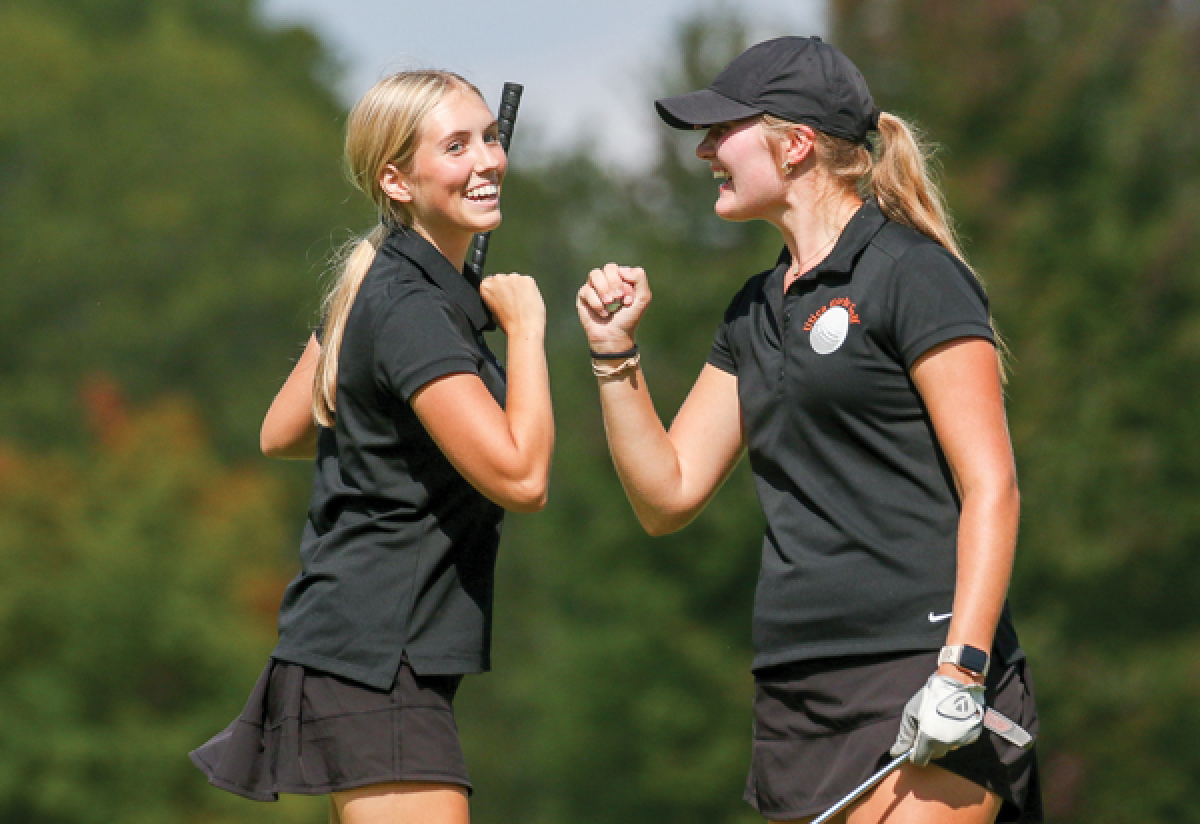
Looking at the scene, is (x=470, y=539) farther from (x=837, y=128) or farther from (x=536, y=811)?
(x=536, y=811)

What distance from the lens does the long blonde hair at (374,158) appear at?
3.81 metres

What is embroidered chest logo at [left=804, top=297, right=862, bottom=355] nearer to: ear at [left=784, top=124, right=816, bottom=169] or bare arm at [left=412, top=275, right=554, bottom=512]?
ear at [left=784, top=124, right=816, bottom=169]

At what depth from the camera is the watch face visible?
3.30 m

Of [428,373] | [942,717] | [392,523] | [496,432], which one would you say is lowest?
[942,717]

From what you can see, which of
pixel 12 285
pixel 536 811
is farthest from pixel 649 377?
pixel 12 285

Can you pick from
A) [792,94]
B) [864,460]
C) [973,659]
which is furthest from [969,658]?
[792,94]

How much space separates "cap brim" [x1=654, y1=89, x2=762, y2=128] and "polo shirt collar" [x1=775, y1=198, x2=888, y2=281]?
0.34m

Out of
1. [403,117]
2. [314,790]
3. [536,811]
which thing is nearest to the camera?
[314,790]

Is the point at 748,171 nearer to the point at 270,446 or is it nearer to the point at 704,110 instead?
the point at 704,110

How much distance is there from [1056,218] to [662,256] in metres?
5.51

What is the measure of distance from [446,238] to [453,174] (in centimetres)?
17

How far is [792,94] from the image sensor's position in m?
3.77

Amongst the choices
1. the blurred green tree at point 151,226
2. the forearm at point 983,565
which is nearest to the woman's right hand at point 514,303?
the forearm at point 983,565

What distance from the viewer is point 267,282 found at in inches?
1252
